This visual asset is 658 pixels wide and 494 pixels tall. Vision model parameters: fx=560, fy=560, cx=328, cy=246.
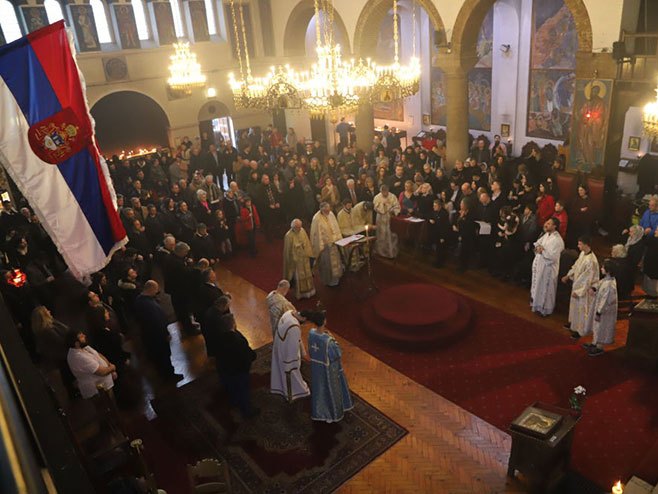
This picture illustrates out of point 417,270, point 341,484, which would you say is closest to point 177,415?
point 341,484

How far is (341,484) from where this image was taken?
646 cm

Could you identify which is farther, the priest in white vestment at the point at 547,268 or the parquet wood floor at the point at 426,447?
the priest in white vestment at the point at 547,268

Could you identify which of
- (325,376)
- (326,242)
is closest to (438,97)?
(326,242)

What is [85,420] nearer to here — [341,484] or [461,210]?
[341,484]

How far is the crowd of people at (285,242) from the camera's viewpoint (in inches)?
304

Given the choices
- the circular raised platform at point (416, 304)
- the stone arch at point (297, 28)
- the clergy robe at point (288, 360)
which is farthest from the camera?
the stone arch at point (297, 28)

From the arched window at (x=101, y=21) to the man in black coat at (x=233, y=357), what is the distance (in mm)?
14860

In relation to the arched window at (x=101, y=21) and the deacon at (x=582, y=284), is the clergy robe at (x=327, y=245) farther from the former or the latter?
the arched window at (x=101, y=21)

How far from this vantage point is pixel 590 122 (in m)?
12.1

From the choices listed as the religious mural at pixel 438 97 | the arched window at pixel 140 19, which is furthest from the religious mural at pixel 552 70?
the arched window at pixel 140 19

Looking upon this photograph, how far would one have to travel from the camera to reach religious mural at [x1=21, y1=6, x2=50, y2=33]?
16.4 metres

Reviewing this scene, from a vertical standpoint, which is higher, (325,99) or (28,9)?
(28,9)

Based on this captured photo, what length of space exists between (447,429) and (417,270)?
16.2 feet

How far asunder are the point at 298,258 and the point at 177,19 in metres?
13.4
